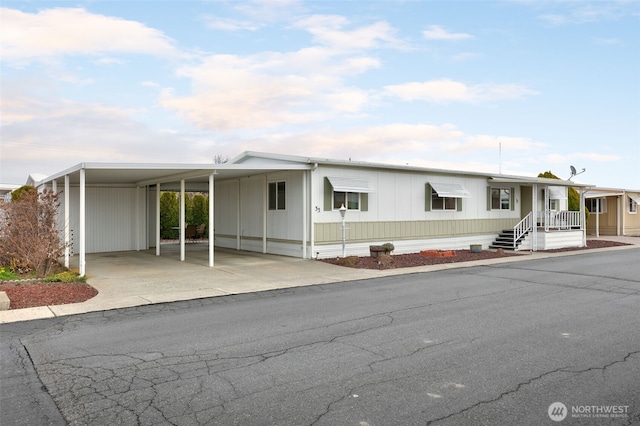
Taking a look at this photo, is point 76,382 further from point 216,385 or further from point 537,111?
point 537,111

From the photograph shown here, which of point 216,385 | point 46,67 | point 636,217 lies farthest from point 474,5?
point 636,217

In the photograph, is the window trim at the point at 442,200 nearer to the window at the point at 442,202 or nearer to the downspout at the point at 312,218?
the window at the point at 442,202

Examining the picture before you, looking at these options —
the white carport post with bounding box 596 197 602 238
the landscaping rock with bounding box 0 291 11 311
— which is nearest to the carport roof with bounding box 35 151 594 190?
the landscaping rock with bounding box 0 291 11 311

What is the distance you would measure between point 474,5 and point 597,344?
9.62 m

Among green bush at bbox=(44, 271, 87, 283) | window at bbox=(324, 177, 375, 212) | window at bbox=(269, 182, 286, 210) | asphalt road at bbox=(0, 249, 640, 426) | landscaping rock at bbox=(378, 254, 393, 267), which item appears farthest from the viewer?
window at bbox=(269, 182, 286, 210)

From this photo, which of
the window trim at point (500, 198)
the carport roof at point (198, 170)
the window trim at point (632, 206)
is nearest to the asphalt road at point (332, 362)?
the carport roof at point (198, 170)

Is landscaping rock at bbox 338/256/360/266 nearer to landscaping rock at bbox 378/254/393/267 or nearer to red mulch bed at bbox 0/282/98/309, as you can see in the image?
landscaping rock at bbox 378/254/393/267

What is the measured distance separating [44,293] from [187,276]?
3.31 m

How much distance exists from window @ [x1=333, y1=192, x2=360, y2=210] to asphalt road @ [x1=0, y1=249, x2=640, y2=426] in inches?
268

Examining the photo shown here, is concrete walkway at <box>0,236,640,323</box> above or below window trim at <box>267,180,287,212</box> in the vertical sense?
below

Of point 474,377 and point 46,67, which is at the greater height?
point 46,67

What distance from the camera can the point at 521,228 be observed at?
20156 millimetres

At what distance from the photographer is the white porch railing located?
2038cm

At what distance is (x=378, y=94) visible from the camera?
16922 mm
